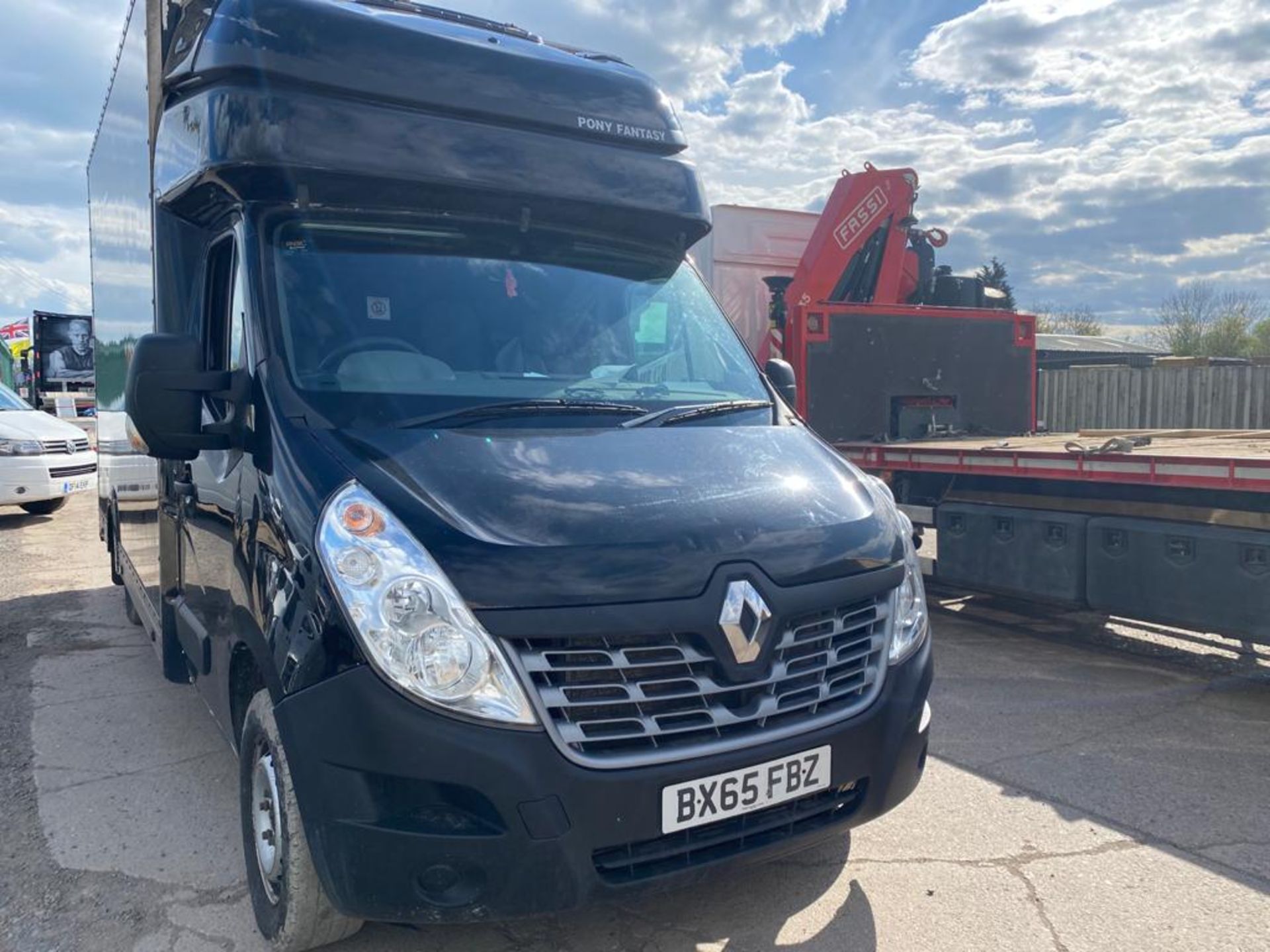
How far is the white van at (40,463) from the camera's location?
11.9 meters

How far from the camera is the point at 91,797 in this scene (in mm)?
4246

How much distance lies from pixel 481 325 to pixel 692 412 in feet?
2.52

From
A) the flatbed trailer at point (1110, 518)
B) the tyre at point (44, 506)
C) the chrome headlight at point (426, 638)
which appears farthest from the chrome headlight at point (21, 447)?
the chrome headlight at point (426, 638)

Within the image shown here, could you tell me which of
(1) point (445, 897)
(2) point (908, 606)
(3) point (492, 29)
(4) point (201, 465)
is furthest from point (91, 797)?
(3) point (492, 29)

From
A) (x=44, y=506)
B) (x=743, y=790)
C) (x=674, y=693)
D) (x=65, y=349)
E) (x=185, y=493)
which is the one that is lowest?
(x=44, y=506)

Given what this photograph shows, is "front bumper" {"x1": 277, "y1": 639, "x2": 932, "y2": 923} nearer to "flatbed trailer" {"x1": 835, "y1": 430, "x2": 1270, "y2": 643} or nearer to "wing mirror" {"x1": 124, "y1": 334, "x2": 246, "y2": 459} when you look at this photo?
"wing mirror" {"x1": 124, "y1": 334, "x2": 246, "y2": 459}

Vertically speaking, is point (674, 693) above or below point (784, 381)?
below

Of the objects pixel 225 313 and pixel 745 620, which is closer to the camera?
pixel 745 620

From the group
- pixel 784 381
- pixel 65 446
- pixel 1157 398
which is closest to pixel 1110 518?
pixel 784 381

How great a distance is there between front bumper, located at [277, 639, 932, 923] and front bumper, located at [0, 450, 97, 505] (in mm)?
10854

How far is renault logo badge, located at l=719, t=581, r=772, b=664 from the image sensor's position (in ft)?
8.70

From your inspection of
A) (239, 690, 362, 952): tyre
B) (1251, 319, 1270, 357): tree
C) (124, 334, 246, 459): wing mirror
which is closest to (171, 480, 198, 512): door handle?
(124, 334, 246, 459): wing mirror

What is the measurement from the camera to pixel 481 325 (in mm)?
3527

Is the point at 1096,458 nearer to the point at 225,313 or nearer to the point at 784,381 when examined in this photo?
the point at 784,381
